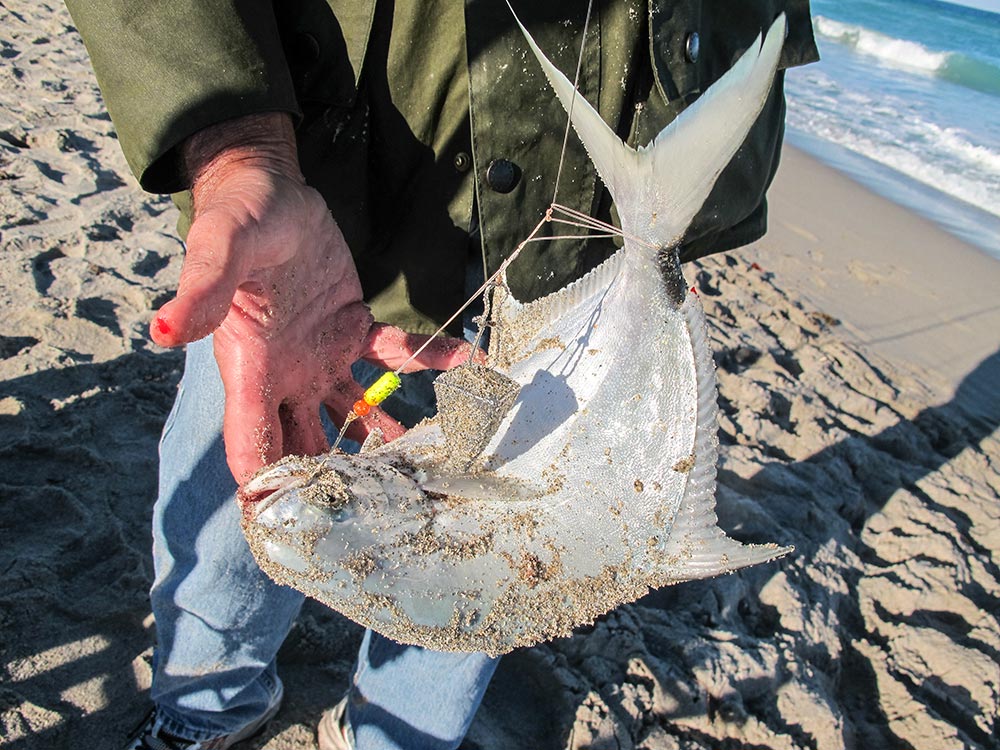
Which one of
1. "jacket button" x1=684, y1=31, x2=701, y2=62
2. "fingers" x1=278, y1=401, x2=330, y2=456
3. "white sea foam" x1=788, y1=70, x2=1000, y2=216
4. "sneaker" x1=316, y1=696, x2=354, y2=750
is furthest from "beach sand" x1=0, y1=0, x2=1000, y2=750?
"white sea foam" x1=788, y1=70, x2=1000, y2=216

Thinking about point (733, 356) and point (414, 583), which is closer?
point (414, 583)

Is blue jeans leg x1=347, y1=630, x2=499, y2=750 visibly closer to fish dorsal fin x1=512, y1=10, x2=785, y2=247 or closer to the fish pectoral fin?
the fish pectoral fin

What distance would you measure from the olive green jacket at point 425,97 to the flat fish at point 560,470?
0.18m

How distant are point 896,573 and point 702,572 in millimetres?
2338

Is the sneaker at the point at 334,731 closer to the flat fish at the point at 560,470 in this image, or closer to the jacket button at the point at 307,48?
the flat fish at the point at 560,470

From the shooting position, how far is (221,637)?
2006mm

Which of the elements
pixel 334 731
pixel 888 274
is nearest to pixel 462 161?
pixel 334 731

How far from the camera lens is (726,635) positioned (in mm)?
2881

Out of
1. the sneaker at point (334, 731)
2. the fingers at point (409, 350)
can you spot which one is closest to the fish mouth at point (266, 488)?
the fingers at point (409, 350)

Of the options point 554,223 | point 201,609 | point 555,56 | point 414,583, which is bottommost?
point 201,609

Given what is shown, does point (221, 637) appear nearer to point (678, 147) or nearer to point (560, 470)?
point (560, 470)

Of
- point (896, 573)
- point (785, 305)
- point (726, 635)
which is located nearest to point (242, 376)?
point (726, 635)

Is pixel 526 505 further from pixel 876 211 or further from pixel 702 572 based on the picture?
pixel 876 211

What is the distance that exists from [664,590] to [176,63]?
2.55 m
